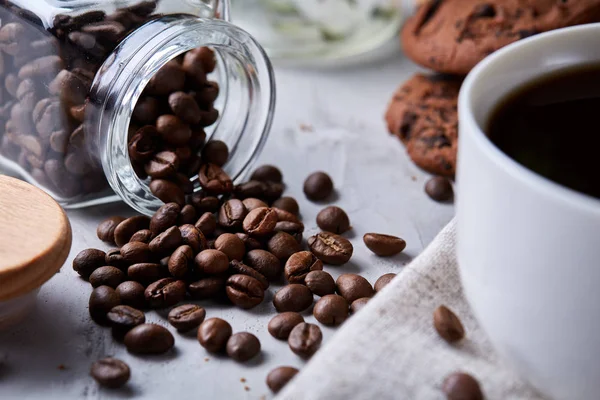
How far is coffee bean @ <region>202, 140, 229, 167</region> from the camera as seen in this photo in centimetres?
148

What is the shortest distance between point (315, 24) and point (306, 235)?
0.73 meters

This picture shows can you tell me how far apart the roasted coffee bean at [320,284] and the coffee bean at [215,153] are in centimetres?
36

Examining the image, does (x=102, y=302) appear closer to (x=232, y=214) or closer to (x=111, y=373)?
(x=111, y=373)


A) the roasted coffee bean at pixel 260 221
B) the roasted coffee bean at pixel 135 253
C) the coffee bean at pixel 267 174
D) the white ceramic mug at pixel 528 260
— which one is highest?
the white ceramic mug at pixel 528 260

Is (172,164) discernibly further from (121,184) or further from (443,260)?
(443,260)

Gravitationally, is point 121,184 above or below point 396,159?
above

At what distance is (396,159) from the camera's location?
1638 millimetres

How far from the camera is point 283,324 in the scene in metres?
1.14

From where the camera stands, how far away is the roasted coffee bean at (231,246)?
1261 millimetres

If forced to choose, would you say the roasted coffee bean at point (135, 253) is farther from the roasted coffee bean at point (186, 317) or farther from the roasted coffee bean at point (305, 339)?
the roasted coffee bean at point (305, 339)

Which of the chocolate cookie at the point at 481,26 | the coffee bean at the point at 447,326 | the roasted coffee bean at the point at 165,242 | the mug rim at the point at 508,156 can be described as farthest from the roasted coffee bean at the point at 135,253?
the chocolate cookie at the point at 481,26

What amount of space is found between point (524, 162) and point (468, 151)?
7 cm

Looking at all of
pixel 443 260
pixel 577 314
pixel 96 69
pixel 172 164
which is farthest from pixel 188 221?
pixel 577 314

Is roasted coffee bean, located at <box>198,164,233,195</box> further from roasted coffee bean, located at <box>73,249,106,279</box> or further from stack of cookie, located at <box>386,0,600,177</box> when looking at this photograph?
stack of cookie, located at <box>386,0,600,177</box>
